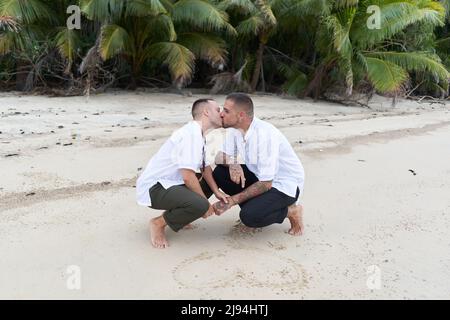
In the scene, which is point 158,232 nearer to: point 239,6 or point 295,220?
point 295,220

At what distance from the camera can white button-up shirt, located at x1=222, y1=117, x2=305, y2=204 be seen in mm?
3766

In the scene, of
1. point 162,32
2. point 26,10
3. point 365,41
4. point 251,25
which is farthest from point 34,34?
point 365,41

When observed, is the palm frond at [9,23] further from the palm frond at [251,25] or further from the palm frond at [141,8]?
the palm frond at [251,25]

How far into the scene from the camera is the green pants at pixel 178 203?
367 cm

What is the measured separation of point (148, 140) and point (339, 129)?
4029mm

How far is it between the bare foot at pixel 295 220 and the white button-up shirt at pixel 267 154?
0.59 feet

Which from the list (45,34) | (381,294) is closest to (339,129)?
(381,294)

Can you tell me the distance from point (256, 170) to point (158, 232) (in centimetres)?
90

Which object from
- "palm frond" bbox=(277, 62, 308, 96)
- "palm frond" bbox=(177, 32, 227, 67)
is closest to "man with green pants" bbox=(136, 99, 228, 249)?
"palm frond" bbox=(177, 32, 227, 67)

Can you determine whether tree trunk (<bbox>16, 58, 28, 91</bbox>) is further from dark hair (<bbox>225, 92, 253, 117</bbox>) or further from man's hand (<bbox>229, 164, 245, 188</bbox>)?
dark hair (<bbox>225, 92, 253, 117</bbox>)

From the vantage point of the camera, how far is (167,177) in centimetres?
379

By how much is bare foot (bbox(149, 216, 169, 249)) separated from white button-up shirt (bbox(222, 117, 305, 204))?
79 cm

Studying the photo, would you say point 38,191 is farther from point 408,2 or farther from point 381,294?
point 408,2

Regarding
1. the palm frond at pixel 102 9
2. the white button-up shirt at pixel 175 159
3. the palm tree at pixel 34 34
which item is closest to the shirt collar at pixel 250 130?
the white button-up shirt at pixel 175 159
